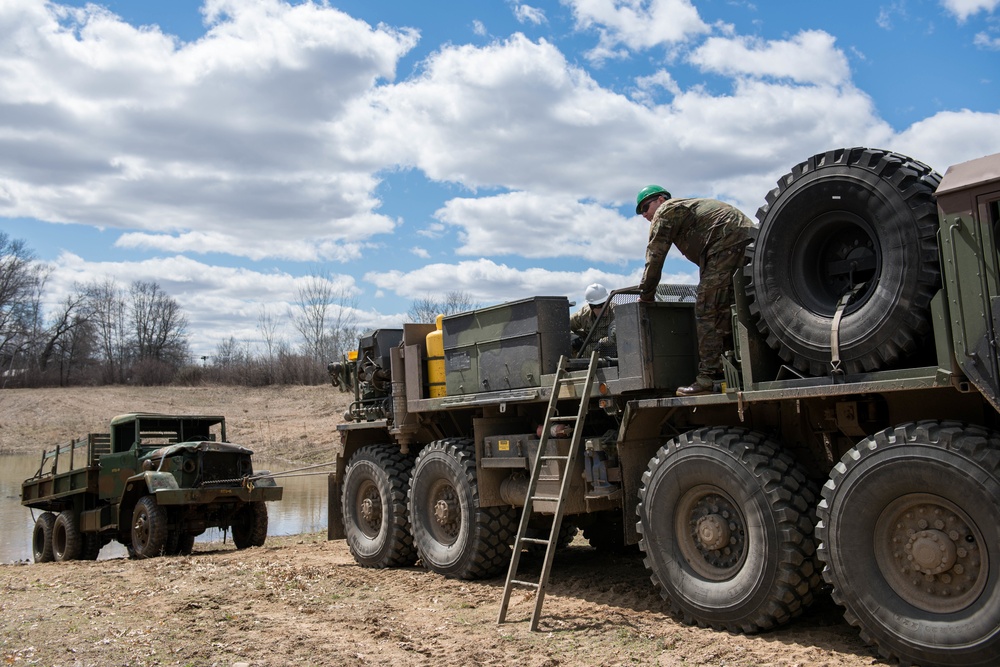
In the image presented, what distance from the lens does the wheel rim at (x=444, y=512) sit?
9.69 meters

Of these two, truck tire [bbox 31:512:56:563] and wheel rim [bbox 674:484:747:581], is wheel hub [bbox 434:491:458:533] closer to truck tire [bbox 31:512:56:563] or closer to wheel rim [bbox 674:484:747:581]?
wheel rim [bbox 674:484:747:581]

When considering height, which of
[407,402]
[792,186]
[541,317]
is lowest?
[407,402]

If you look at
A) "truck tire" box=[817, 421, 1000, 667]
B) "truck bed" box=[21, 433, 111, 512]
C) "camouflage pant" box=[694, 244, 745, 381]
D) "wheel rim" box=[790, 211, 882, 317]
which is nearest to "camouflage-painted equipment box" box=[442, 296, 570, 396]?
"camouflage pant" box=[694, 244, 745, 381]

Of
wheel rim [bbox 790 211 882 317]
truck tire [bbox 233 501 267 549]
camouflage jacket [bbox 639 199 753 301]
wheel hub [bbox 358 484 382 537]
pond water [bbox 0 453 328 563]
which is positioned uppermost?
camouflage jacket [bbox 639 199 753 301]

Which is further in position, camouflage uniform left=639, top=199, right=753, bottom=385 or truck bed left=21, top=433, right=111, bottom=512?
truck bed left=21, top=433, right=111, bottom=512

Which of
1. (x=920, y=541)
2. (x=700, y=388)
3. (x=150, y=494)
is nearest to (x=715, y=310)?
(x=700, y=388)

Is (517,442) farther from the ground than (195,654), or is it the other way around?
(517,442)

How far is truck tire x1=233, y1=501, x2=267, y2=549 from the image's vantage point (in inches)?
606

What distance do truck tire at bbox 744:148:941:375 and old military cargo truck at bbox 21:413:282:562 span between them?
1093 cm

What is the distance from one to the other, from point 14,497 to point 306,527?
11.8 metres

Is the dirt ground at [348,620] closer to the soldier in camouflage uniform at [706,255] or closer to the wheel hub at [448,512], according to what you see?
the wheel hub at [448,512]

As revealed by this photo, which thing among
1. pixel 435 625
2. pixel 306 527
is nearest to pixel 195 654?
pixel 435 625

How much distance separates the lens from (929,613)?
208 inches

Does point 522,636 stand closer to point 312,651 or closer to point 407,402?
point 312,651
